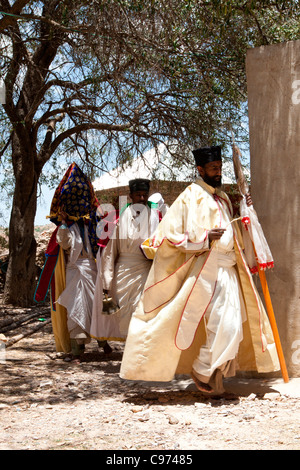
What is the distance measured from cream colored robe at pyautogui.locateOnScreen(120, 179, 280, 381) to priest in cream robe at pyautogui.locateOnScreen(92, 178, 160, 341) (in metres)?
1.51

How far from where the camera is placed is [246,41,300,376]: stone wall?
5.14 meters

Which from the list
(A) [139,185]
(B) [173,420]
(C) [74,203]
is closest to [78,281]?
Answer: (C) [74,203]

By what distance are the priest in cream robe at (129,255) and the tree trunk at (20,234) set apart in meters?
5.95

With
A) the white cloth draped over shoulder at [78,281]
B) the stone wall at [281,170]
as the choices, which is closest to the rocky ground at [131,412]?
the white cloth draped over shoulder at [78,281]

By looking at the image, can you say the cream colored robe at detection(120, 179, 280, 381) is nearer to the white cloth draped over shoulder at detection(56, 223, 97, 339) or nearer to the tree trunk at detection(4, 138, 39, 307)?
the white cloth draped over shoulder at detection(56, 223, 97, 339)

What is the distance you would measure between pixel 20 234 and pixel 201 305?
8163 mm

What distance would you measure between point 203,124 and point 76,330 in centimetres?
375

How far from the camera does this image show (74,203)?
280 inches

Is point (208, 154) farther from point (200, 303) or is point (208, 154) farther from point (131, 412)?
point (131, 412)

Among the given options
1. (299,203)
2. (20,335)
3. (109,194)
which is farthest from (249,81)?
(109,194)

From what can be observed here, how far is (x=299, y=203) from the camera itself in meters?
5.12

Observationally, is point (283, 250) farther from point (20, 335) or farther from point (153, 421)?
point (20, 335)

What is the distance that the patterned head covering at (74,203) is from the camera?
23.2 feet

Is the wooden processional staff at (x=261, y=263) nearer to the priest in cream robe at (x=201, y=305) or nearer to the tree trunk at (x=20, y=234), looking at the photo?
the priest in cream robe at (x=201, y=305)
